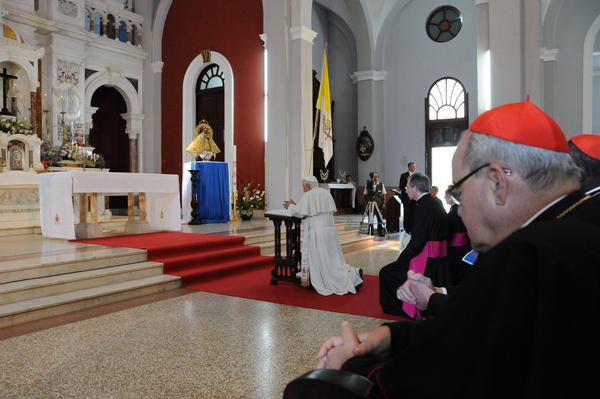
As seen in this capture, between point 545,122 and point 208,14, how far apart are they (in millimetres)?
13235

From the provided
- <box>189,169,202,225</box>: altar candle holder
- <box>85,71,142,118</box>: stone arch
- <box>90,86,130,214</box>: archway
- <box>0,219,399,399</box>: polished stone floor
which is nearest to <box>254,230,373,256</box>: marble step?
<box>189,169,202,225</box>: altar candle holder

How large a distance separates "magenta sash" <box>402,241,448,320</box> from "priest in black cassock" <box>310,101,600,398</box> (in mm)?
3249

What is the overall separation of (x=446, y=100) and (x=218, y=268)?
12.5m

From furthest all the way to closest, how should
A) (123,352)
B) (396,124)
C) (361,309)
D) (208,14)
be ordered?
1. (396,124)
2. (208,14)
3. (361,309)
4. (123,352)

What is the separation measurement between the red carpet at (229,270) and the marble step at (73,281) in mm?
392

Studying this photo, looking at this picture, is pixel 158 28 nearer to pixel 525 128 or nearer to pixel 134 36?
pixel 134 36

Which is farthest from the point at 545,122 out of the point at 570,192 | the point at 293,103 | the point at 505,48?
the point at 293,103

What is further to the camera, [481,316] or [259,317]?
[259,317]

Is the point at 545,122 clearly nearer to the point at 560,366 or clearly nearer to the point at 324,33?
the point at 560,366

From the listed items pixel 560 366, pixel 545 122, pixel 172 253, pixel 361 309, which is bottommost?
pixel 361 309

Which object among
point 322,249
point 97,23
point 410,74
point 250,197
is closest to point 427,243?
point 322,249

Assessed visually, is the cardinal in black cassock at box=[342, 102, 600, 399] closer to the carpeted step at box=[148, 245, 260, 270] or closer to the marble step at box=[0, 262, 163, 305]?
the marble step at box=[0, 262, 163, 305]

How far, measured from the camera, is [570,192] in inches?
45.9

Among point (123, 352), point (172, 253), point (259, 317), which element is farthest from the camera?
point (172, 253)
